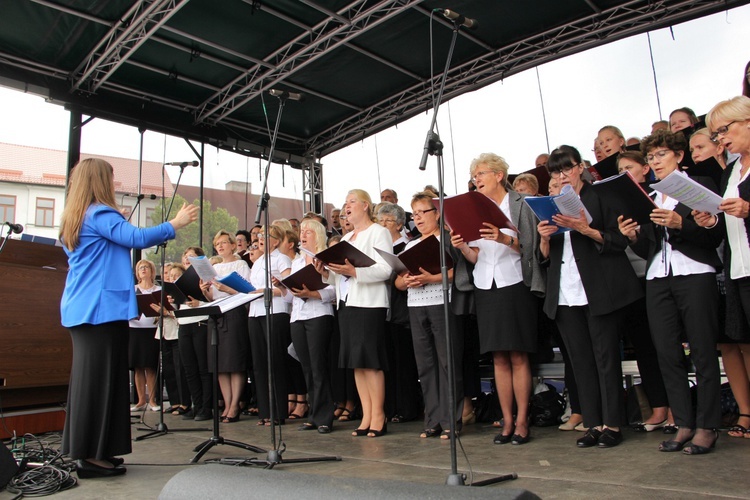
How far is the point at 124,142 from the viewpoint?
9609 millimetres

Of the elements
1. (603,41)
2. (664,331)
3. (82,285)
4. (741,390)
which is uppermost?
(603,41)

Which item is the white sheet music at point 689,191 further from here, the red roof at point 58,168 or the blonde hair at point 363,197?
the red roof at point 58,168

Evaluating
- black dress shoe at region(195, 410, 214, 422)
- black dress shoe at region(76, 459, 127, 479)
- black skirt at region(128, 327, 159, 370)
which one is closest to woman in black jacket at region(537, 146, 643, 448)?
black dress shoe at region(76, 459, 127, 479)

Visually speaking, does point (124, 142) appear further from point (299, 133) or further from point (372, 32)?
point (372, 32)

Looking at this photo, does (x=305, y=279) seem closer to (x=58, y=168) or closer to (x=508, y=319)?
(x=508, y=319)

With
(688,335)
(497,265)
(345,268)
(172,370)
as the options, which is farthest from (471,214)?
(172,370)

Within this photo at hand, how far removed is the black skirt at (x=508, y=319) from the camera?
3.47 metres

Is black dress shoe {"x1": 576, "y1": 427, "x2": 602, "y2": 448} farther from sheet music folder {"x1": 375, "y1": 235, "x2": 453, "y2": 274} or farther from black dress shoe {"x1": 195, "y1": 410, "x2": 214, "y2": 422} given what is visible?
black dress shoe {"x1": 195, "y1": 410, "x2": 214, "y2": 422}

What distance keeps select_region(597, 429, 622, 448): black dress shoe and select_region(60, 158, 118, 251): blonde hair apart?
9.57ft

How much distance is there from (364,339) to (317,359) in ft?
1.73

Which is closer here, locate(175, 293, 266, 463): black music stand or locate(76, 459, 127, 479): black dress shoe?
locate(76, 459, 127, 479): black dress shoe

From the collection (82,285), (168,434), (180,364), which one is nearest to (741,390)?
(82,285)

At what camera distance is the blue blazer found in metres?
3.02

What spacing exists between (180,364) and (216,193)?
17.3 feet
